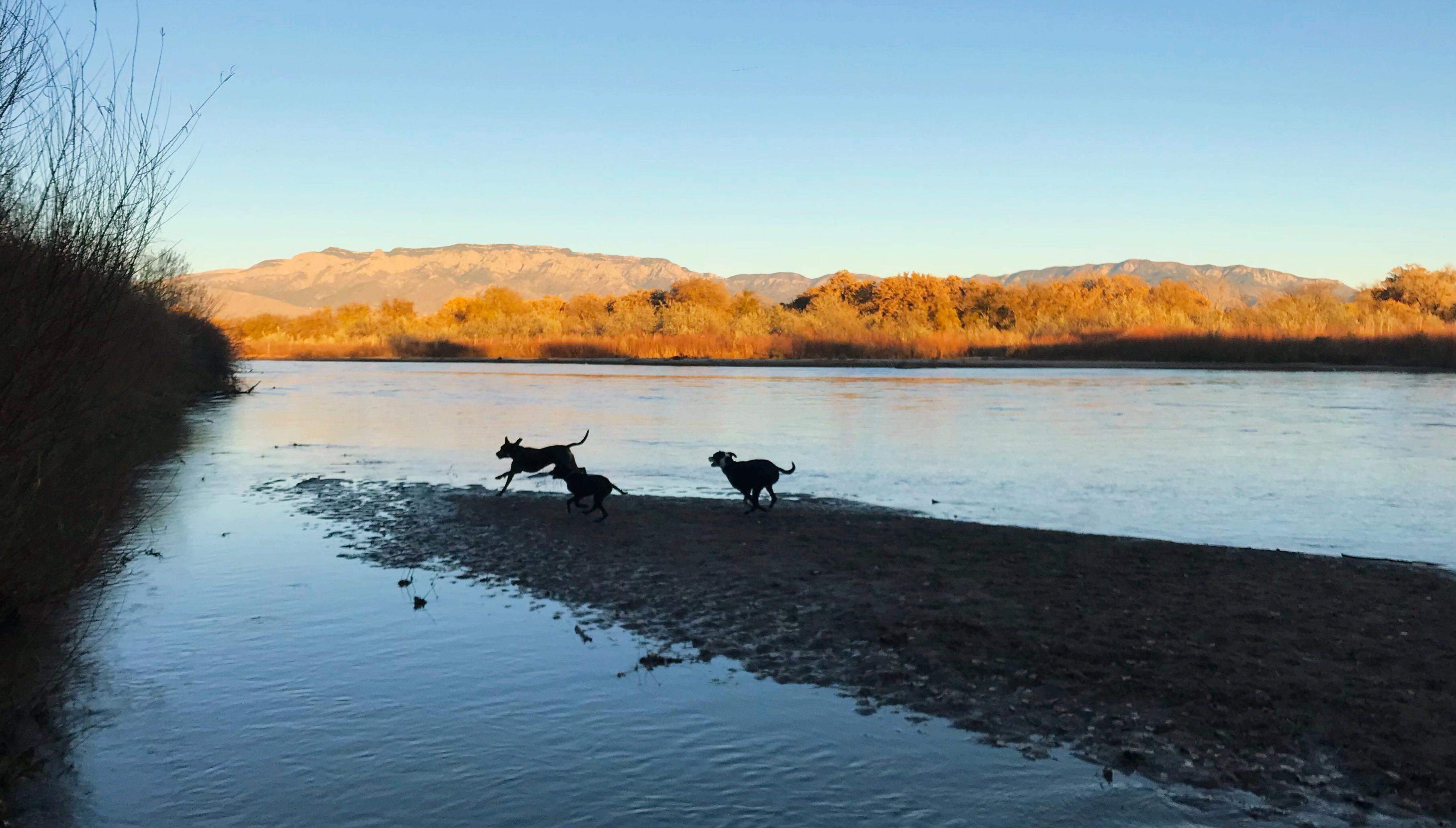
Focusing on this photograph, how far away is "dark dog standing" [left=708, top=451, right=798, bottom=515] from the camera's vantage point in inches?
534

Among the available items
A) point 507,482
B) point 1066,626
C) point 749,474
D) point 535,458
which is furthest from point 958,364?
point 1066,626

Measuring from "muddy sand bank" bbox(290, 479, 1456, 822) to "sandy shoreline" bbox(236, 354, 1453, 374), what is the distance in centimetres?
5019

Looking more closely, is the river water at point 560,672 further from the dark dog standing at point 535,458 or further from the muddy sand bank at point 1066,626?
the dark dog standing at point 535,458

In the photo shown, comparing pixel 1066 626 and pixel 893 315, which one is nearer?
pixel 1066 626

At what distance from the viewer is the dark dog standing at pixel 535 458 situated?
1469cm

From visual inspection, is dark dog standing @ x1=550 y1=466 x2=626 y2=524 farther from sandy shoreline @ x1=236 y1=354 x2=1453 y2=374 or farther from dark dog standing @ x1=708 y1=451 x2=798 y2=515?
sandy shoreline @ x1=236 y1=354 x2=1453 y2=374

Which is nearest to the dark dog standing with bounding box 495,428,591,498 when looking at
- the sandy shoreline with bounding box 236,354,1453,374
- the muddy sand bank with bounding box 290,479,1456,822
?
the muddy sand bank with bounding box 290,479,1456,822

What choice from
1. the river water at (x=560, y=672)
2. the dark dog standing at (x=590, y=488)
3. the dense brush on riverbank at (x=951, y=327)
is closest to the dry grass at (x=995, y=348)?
the dense brush on riverbank at (x=951, y=327)

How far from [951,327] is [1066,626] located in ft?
273

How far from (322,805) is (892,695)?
322 centimetres

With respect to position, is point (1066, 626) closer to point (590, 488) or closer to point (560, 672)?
point (560, 672)

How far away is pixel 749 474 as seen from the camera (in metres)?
13.6

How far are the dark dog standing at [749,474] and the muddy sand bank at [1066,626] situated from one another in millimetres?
497

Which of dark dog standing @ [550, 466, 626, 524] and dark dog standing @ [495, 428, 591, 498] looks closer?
dark dog standing @ [550, 466, 626, 524]
